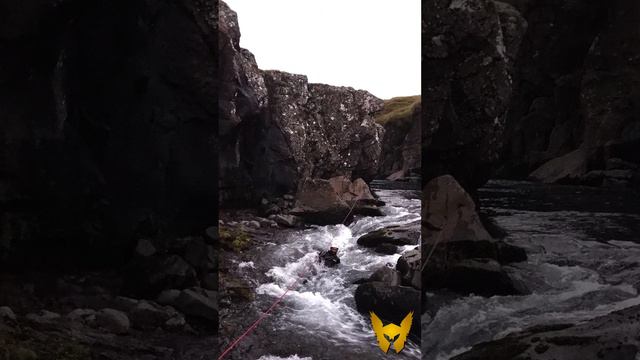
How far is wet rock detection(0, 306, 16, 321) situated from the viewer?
366cm

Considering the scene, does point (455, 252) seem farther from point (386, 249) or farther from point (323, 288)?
point (323, 288)

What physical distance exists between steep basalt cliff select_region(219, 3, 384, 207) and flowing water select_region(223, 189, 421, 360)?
26.7 inches

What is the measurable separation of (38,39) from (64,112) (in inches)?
29.2

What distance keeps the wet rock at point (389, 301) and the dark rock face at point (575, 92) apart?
2.11m

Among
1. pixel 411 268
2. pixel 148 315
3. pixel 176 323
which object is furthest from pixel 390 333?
pixel 148 315

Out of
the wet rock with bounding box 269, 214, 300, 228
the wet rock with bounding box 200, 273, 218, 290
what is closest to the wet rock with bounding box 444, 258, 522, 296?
the wet rock with bounding box 269, 214, 300, 228

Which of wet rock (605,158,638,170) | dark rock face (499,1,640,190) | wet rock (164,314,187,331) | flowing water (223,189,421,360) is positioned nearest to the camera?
flowing water (223,189,421,360)

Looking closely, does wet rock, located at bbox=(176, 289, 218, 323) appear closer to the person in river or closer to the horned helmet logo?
the person in river

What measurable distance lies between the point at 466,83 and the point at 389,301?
2.92 meters

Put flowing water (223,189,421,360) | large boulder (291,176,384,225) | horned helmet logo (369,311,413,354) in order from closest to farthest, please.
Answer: horned helmet logo (369,311,413,354)
flowing water (223,189,421,360)
large boulder (291,176,384,225)

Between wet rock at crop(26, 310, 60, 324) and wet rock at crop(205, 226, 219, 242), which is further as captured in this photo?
wet rock at crop(205, 226, 219, 242)

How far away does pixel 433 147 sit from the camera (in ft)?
14.2

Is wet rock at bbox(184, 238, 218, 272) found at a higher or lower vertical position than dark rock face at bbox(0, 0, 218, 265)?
lower

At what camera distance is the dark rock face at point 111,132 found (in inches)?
153
